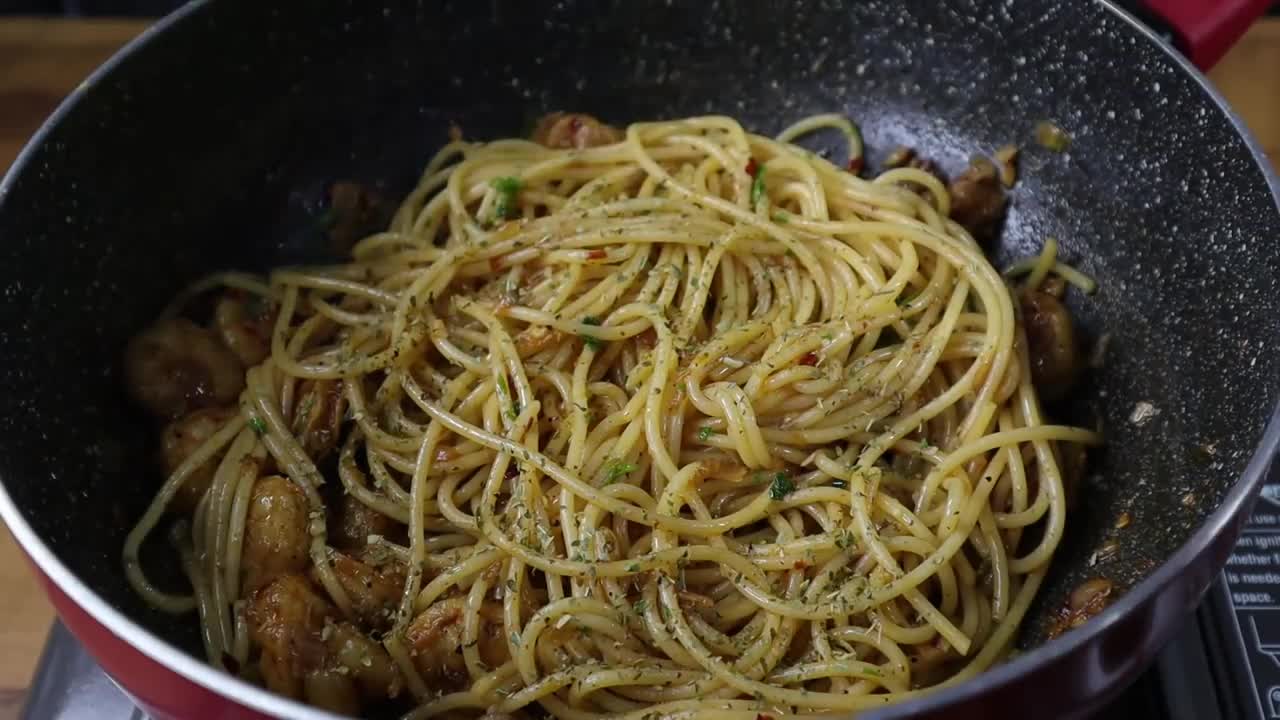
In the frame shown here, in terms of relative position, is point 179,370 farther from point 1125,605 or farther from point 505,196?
point 1125,605

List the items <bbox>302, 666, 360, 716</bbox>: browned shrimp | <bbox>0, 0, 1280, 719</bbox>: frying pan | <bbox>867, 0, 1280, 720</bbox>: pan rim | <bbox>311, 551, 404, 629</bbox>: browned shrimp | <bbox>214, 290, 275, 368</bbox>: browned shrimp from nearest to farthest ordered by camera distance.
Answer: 1. <bbox>867, 0, 1280, 720</bbox>: pan rim
2. <bbox>0, 0, 1280, 719</bbox>: frying pan
3. <bbox>302, 666, 360, 716</bbox>: browned shrimp
4. <bbox>311, 551, 404, 629</bbox>: browned shrimp
5. <bbox>214, 290, 275, 368</bbox>: browned shrimp

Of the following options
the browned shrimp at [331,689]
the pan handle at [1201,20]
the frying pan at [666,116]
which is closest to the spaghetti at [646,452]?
the browned shrimp at [331,689]

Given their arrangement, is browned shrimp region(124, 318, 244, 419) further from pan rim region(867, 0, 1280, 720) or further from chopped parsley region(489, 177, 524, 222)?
pan rim region(867, 0, 1280, 720)

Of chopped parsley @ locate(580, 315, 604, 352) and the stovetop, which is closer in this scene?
the stovetop

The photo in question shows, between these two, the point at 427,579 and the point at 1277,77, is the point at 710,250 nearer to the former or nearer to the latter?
the point at 427,579

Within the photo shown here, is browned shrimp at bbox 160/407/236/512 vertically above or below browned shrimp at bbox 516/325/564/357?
below

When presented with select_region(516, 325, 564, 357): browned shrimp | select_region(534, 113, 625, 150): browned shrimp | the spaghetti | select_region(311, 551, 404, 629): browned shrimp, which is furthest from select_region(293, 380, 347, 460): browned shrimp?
select_region(534, 113, 625, 150): browned shrimp

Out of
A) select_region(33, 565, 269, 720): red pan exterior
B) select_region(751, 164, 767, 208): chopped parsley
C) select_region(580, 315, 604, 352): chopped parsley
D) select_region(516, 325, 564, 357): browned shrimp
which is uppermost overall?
select_region(751, 164, 767, 208): chopped parsley

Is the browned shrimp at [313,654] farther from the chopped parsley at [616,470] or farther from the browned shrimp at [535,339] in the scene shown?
the browned shrimp at [535,339]
